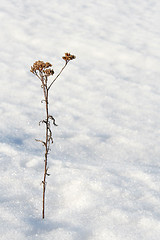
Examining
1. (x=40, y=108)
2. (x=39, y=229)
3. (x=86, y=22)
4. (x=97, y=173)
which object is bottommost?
(x=39, y=229)

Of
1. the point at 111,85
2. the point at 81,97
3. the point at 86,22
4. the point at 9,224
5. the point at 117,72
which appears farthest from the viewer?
the point at 86,22

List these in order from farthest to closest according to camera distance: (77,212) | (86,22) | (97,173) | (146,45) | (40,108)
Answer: (86,22) → (146,45) → (40,108) → (97,173) → (77,212)

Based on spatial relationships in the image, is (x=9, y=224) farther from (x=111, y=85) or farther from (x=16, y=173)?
(x=111, y=85)

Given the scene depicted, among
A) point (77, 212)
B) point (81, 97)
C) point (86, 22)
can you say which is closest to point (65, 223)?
point (77, 212)

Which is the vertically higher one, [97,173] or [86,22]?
[86,22]

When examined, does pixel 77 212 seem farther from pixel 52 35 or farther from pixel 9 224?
pixel 52 35

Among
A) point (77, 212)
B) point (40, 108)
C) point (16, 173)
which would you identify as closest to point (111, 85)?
point (40, 108)

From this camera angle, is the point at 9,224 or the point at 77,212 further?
the point at 77,212
